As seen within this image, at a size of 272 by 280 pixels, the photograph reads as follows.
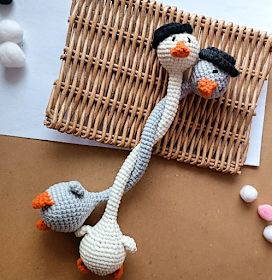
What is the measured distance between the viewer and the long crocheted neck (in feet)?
1.97

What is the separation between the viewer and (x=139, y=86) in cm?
63

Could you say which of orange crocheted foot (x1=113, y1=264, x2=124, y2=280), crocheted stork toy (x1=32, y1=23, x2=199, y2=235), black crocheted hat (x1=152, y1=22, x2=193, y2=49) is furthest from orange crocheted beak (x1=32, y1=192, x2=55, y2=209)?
black crocheted hat (x1=152, y1=22, x2=193, y2=49)

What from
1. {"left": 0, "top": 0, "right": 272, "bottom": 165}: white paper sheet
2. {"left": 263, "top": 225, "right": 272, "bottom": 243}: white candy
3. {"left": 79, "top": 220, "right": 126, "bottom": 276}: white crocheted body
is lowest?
{"left": 79, "top": 220, "right": 126, "bottom": 276}: white crocheted body

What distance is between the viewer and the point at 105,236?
→ 1.92 feet

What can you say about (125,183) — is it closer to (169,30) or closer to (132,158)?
(132,158)

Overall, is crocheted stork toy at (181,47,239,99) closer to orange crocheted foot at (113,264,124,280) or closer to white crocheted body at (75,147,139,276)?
white crocheted body at (75,147,139,276)

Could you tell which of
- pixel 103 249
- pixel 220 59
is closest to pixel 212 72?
pixel 220 59

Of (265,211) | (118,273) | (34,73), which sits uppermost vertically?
(34,73)

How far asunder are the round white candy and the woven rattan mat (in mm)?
66

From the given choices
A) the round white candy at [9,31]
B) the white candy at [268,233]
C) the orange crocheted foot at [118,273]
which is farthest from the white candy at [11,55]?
the white candy at [268,233]

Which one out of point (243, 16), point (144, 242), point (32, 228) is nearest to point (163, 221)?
point (144, 242)

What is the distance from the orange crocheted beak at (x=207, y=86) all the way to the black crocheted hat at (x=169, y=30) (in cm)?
7

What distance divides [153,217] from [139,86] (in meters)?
0.17

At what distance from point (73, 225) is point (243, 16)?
36 cm
